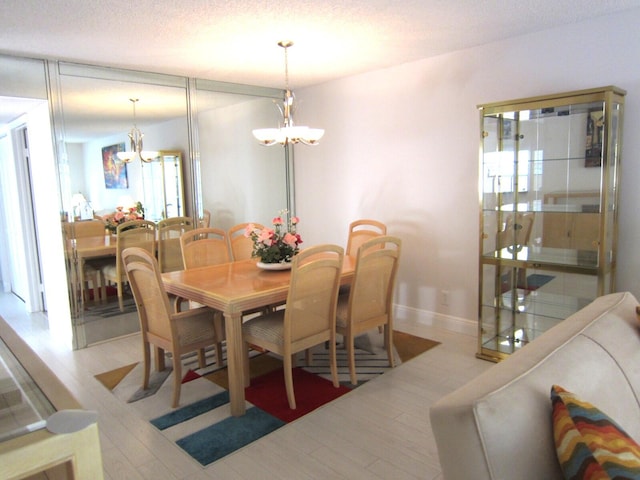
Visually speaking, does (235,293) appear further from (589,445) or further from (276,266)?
(589,445)

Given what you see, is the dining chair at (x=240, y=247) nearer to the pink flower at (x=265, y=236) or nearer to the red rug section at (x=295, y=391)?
the pink flower at (x=265, y=236)

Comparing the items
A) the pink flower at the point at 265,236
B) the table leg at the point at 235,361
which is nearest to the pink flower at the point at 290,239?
the pink flower at the point at 265,236

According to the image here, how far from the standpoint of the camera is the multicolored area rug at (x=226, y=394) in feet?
8.34

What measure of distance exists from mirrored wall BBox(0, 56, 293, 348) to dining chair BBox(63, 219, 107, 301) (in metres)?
0.01

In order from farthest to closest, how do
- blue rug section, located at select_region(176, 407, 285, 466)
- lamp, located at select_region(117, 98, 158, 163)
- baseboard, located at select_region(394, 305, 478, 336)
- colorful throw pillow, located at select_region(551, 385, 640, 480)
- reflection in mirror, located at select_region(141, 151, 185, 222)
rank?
reflection in mirror, located at select_region(141, 151, 185, 222), lamp, located at select_region(117, 98, 158, 163), baseboard, located at select_region(394, 305, 478, 336), blue rug section, located at select_region(176, 407, 285, 466), colorful throw pillow, located at select_region(551, 385, 640, 480)

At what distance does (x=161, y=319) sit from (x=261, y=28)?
212 centimetres

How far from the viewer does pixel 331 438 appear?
2.50 meters

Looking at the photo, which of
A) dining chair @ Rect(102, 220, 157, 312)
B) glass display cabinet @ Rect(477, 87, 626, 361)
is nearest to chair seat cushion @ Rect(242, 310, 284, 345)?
glass display cabinet @ Rect(477, 87, 626, 361)

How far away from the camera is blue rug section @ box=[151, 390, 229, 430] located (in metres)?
2.68

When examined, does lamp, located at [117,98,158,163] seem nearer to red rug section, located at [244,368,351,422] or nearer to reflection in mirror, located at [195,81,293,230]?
reflection in mirror, located at [195,81,293,230]

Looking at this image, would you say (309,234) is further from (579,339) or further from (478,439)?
(478,439)

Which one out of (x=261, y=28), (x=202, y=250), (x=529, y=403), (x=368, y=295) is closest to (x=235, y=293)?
(x=368, y=295)

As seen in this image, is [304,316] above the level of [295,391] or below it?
above

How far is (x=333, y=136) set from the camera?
5.04m
